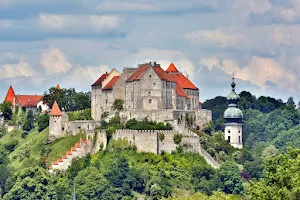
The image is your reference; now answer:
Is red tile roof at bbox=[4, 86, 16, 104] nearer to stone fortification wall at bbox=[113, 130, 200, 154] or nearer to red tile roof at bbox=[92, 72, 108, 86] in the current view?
red tile roof at bbox=[92, 72, 108, 86]

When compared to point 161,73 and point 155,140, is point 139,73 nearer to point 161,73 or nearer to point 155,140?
point 161,73

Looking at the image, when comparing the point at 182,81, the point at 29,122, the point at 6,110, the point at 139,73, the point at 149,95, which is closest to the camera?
the point at 149,95

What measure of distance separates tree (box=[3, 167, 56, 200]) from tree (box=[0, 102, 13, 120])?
27401 mm

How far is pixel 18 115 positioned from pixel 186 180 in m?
37.7

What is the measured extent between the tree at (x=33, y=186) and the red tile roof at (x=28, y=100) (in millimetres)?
27044

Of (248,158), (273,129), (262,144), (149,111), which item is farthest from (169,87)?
(273,129)

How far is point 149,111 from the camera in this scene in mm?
116875

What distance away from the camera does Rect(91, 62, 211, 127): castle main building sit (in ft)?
386

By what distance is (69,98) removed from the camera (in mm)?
137250

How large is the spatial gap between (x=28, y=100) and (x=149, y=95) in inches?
1331

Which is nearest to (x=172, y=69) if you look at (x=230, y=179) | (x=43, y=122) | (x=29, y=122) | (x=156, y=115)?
(x=156, y=115)

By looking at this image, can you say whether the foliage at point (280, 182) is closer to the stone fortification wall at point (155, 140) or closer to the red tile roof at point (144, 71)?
the stone fortification wall at point (155, 140)

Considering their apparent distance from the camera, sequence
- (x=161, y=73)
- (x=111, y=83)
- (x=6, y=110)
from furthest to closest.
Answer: (x=6, y=110), (x=111, y=83), (x=161, y=73)

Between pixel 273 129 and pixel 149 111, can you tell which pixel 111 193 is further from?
pixel 273 129
